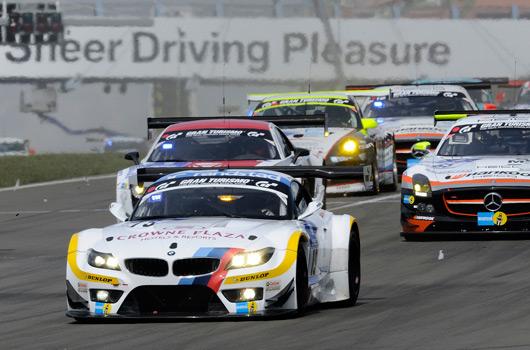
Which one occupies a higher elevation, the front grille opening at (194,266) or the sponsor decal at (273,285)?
the front grille opening at (194,266)

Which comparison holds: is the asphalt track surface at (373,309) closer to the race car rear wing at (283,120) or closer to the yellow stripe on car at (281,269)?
the yellow stripe on car at (281,269)

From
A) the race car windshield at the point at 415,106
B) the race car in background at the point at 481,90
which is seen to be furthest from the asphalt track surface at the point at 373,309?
the race car in background at the point at 481,90

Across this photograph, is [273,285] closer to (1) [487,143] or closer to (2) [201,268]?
(2) [201,268]

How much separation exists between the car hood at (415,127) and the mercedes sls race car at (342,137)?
0.72m

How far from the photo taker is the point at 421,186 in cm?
1555

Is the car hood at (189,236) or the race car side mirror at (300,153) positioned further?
the race car side mirror at (300,153)

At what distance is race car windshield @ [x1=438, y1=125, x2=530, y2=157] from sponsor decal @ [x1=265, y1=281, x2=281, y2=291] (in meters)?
6.95

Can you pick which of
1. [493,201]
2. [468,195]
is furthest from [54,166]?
[493,201]

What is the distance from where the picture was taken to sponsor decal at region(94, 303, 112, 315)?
392 inches

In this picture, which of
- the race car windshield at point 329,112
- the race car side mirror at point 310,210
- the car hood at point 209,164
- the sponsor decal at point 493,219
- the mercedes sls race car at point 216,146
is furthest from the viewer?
the race car windshield at point 329,112

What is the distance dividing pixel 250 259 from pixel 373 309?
124 cm

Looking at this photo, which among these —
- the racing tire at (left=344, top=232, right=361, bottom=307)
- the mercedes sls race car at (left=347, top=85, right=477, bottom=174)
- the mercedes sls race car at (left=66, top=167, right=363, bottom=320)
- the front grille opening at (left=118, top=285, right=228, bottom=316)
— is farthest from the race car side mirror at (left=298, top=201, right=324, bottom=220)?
the mercedes sls race car at (left=347, top=85, right=477, bottom=174)

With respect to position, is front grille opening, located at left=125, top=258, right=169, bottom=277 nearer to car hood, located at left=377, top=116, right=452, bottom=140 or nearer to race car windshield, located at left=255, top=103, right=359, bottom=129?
race car windshield, located at left=255, top=103, right=359, bottom=129

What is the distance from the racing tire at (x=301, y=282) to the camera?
1009 centimetres
